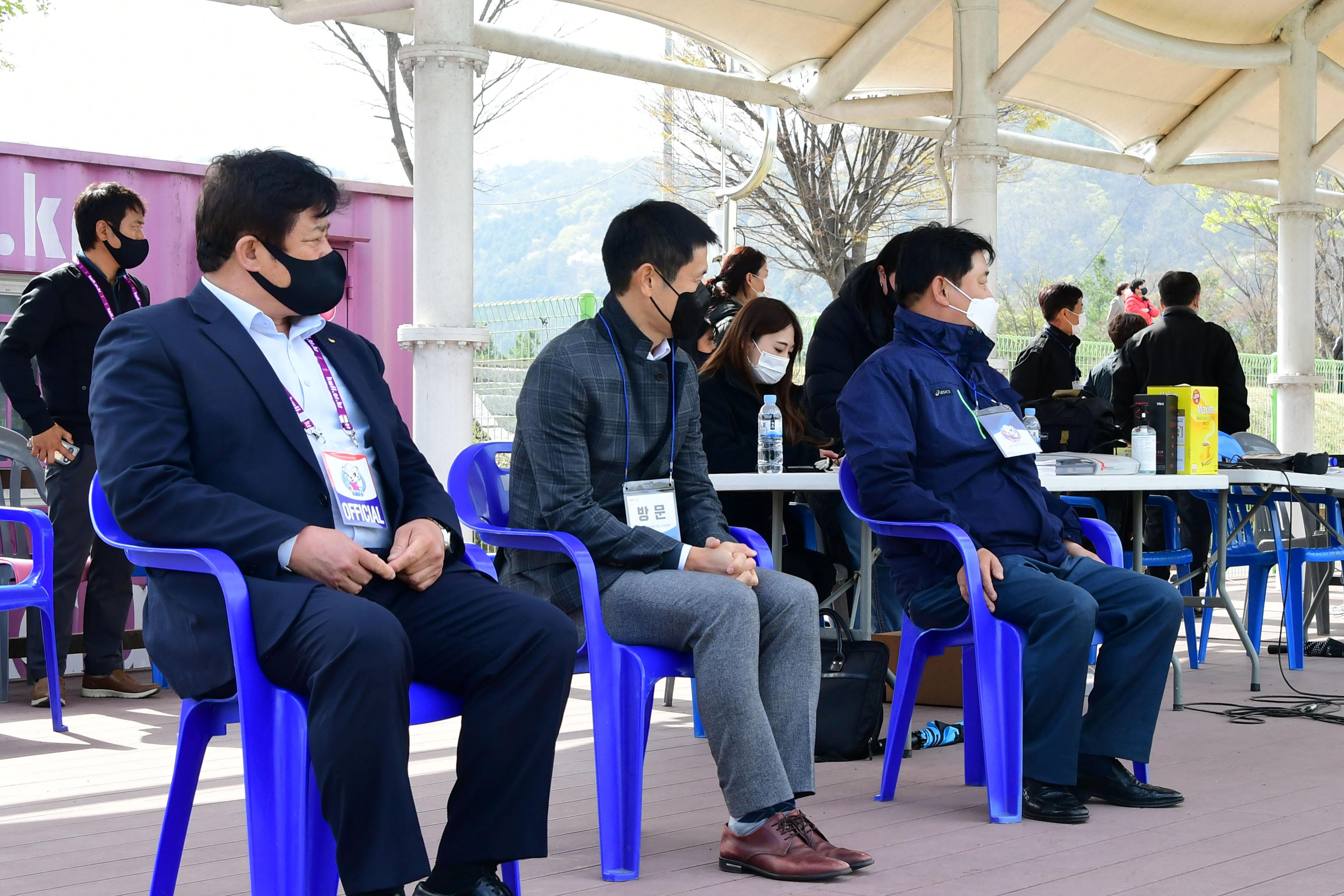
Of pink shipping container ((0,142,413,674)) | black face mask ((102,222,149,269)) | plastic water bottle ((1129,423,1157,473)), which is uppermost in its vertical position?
pink shipping container ((0,142,413,674))

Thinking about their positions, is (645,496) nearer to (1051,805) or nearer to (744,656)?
(744,656)

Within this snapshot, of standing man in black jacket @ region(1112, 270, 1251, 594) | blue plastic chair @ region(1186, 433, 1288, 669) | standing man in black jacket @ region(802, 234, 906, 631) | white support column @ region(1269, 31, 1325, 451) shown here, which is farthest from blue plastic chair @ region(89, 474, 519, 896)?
white support column @ region(1269, 31, 1325, 451)

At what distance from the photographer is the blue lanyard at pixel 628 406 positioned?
285 centimetres

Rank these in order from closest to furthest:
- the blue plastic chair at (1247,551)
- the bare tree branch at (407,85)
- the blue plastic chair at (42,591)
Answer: the blue plastic chair at (42,591)
the blue plastic chair at (1247,551)
the bare tree branch at (407,85)

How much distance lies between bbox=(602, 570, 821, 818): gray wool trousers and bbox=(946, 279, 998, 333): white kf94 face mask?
0.97 meters

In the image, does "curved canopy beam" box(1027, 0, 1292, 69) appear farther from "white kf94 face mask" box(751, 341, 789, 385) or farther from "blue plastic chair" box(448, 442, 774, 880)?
"blue plastic chair" box(448, 442, 774, 880)

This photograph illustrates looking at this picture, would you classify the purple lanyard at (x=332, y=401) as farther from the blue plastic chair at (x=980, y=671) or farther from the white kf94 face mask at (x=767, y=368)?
the white kf94 face mask at (x=767, y=368)

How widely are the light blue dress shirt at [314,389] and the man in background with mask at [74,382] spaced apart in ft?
8.82

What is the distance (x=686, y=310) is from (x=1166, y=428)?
90.5 inches

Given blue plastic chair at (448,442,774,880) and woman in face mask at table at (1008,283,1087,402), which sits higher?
woman in face mask at table at (1008,283,1087,402)

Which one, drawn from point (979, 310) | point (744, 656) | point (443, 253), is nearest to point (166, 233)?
point (443, 253)

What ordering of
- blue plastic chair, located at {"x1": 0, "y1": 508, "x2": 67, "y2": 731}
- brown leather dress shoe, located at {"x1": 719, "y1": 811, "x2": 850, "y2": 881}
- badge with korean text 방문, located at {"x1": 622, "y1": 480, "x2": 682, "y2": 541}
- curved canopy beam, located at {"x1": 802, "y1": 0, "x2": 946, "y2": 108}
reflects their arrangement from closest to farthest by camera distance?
brown leather dress shoe, located at {"x1": 719, "y1": 811, "x2": 850, "y2": 881} < badge with korean text 방문, located at {"x1": 622, "y1": 480, "x2": 682, "y2": 541} < blue plastic chair, located at {"x1": 0, "y1": 508, "x2": 67, "y2": 731} < curved canopy beam, located at {"x1": 802, "y1": 0, "x2": 946, "y2": 108}

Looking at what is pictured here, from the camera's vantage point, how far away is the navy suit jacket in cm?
212

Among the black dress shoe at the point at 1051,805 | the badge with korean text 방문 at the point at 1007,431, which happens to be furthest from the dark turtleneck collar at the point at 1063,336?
the black dress shoe at the point at 1051,805
